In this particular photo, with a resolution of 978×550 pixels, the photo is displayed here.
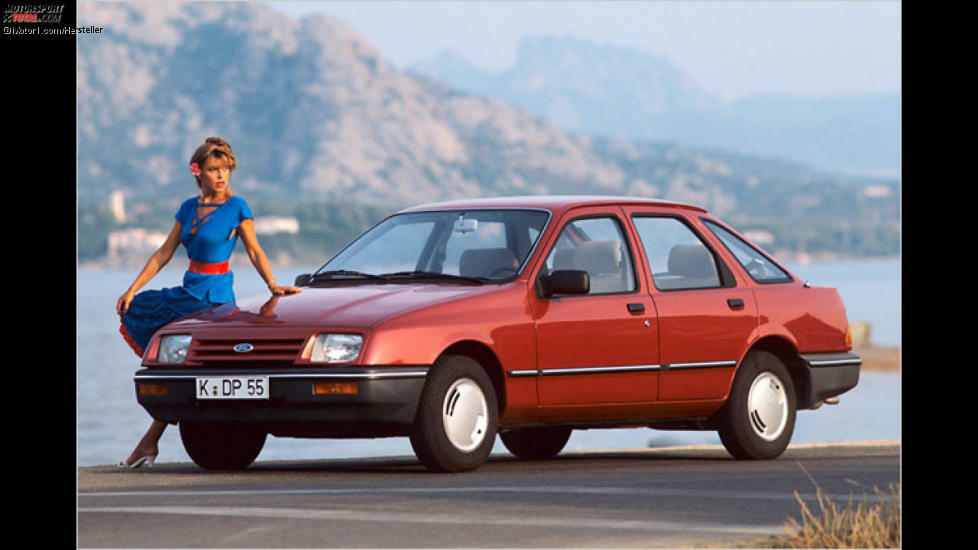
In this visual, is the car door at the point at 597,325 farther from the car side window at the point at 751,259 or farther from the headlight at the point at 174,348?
the headlight at the point at 174,348

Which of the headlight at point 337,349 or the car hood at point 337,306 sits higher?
the car hood at point 337,306

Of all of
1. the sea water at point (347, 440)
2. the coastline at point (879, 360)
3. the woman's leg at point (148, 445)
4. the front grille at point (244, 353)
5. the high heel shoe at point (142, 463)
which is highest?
the front grille at point (244, 353)

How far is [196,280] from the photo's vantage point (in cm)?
1132

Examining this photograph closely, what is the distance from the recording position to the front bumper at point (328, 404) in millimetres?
9922

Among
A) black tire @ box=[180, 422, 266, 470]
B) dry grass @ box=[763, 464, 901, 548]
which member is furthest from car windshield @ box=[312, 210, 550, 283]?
dry grass @ box=[763, 464, 901, 548]

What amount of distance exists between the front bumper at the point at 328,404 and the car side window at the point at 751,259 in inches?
125

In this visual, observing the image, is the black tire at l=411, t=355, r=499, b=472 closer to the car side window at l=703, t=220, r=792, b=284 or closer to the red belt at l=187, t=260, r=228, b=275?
the red belt at l=187, t=260, r=228, b=275

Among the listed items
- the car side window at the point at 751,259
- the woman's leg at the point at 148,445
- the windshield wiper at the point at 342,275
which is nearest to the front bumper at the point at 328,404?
the windshield wiper at the point at 342,275

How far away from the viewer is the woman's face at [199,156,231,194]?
11.2 m

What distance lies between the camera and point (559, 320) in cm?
1088
